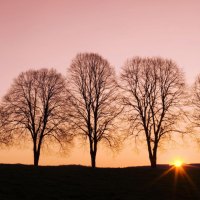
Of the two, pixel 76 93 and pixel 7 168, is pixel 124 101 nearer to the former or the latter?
pixel 76 93

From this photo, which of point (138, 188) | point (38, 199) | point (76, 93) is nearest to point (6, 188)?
point (38, 199)

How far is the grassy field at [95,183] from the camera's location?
1297 inches

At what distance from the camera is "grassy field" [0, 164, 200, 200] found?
1297 inches

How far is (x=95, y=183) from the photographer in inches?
1505

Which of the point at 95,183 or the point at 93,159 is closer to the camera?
the point at 95,183

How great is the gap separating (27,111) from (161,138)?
2027 cm

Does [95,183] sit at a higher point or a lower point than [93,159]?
lower

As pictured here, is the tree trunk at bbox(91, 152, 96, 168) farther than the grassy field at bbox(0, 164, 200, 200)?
Yes

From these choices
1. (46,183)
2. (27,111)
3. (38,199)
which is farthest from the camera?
(27,111)

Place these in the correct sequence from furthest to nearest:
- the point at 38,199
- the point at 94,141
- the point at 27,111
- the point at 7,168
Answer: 1. the point at 27,111
2. the point at 94,141
3. the point at 7,168
4. the point at 38,199

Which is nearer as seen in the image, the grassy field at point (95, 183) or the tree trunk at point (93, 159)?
the grassy field at point (95, 183)

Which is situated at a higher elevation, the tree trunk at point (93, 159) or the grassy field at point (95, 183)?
the tree trunk at point (93, 159)

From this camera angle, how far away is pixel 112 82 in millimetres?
57688

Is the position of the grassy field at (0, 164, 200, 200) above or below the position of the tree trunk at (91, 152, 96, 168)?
below
